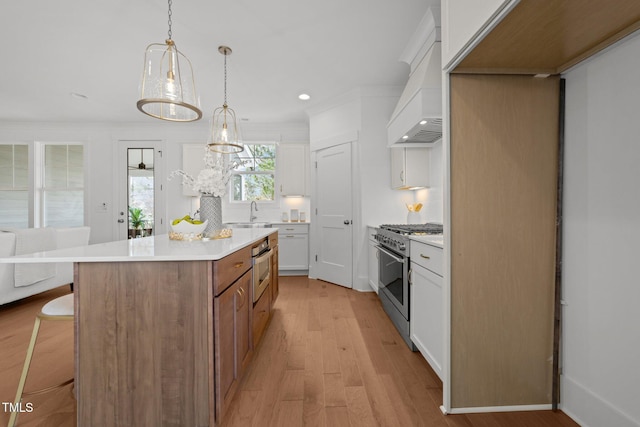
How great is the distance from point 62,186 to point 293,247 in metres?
4.55

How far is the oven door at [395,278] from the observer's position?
7.14 feet

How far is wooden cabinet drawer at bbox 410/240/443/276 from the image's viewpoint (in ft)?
5.43

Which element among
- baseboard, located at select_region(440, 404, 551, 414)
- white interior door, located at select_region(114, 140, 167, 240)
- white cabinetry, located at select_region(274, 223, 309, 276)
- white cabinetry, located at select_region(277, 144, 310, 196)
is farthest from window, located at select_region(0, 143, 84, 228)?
baseboard, located at select_region(440, 404, 551, 414)

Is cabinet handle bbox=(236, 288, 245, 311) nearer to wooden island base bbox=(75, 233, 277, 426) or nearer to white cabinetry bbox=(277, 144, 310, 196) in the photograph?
wooden island base bbox=(75, 233, 277, 426)

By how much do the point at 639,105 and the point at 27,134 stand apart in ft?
25.6

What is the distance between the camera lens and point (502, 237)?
1494 millimetres

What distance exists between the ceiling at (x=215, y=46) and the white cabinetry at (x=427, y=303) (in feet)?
6.60

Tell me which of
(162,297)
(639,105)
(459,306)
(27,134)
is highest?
(27,134)

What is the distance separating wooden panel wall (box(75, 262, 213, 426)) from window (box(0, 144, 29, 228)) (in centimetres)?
592

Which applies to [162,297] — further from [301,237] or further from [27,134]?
[27,134]

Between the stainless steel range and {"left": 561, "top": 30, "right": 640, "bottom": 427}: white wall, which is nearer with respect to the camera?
{"left": 561, "top": 30, "right": 640, "bottom": 427}: white wall

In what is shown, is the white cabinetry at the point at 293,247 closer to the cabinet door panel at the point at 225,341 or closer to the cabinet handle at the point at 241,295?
the cabinet handle at the point at 241,295

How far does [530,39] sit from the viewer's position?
121 cm

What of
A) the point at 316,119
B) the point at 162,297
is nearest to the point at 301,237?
the point at 316,119
